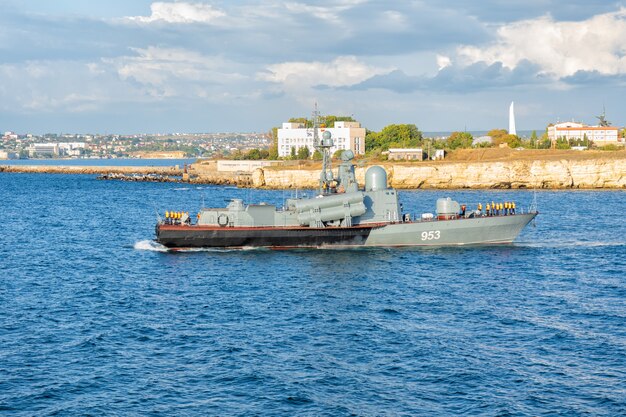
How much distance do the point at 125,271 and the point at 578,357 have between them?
32.1 metres

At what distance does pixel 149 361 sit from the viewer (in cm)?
3150

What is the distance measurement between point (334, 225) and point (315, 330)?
83.5ft

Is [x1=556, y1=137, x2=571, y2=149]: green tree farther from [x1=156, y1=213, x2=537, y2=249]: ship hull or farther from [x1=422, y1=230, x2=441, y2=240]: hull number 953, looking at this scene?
[x1=422, y1=230, x2=441, y2=240]: hull number 953

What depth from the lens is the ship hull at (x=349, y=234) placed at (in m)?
60.5

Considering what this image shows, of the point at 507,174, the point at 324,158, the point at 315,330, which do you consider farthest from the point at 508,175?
the point at 315,330

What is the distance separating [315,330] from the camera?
36.7 m

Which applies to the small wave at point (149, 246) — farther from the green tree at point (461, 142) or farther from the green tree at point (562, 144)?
the green tree at point (461, 142)

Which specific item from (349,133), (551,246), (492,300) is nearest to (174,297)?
(492,300)

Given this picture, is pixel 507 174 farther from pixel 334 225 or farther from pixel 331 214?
pixel 331 214

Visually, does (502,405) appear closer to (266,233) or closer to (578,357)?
(578,357)

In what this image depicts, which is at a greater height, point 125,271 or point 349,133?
point 349,133

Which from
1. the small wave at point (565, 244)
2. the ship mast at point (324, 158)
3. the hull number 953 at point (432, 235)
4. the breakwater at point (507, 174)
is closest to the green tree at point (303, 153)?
the breakwater at point (507, 174)

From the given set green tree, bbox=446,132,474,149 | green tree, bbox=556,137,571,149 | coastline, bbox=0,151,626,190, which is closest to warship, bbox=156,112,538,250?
coastline, bbox=0,151,626,190

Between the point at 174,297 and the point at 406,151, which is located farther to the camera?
the point at 406,151
